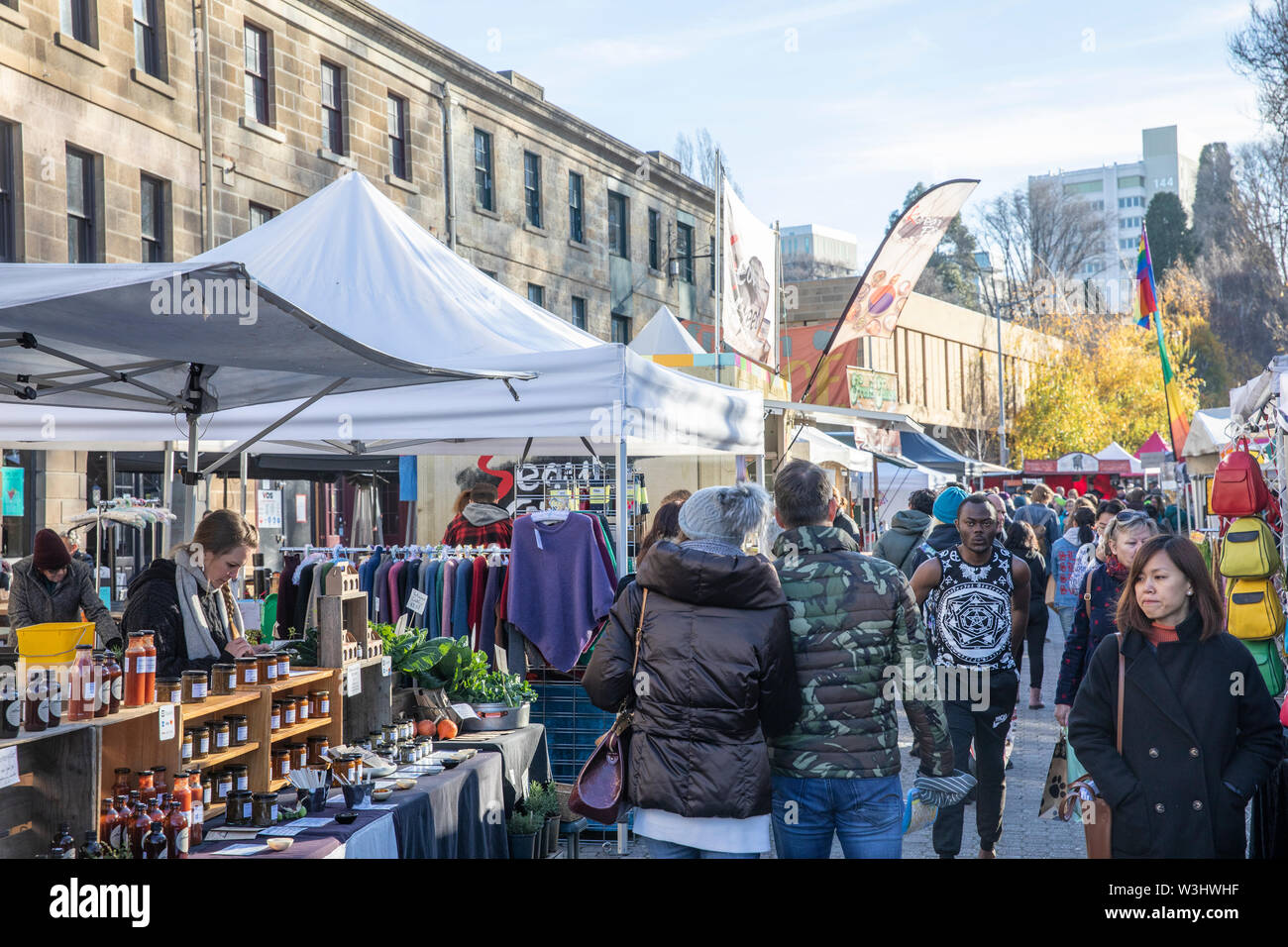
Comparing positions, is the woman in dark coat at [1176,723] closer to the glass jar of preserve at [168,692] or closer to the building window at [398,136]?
the glass jar of preserve at [168,692]

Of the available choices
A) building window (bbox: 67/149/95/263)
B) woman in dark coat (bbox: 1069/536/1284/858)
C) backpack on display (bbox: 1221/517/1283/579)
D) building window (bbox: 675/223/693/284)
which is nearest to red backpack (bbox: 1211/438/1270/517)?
backpack on display (bbox: 1221/517/1283/579)

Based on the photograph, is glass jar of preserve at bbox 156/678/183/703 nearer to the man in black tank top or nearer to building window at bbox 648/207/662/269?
the man in black tank top

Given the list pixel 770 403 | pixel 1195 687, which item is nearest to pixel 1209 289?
pixel 770 403

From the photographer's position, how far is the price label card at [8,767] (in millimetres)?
3713

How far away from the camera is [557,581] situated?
8.15 meters

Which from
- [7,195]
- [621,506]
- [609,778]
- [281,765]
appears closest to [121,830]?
[281,765]

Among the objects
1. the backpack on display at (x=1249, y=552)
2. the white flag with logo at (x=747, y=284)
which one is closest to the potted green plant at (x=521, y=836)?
the backpack on display at (x=1249, y=552)

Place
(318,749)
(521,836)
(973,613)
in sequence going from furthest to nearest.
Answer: (973,613) → (521,836) → (318,749)

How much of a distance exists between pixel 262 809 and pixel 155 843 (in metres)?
0.66

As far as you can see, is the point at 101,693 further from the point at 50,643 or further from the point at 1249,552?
the point at 1249,552

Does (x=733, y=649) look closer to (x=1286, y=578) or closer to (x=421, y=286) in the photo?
(x=421, y=286)

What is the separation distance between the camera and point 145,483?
2034cm

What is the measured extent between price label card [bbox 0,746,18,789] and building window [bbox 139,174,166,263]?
667 inches
